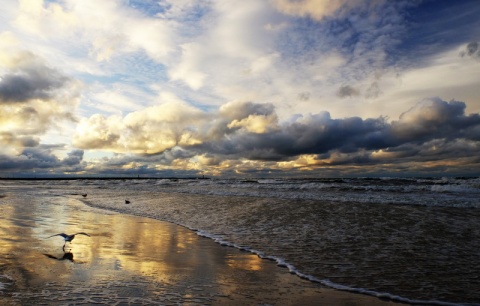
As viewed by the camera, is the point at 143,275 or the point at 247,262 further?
the point at 247,262

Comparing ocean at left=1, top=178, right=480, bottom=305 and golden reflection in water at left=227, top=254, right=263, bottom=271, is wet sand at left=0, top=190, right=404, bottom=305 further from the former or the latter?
ocean at left=1, top=178, right=480, bottom=305

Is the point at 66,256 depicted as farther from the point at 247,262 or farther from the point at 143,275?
the point at 247,262

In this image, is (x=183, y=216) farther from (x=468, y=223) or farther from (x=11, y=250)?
(x=468, y=223)

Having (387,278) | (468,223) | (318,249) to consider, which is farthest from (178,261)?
(468,223)

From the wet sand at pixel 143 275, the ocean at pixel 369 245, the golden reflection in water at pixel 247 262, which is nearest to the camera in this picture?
the wet sand at pixel 143 275

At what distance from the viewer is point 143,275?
6.03 metres

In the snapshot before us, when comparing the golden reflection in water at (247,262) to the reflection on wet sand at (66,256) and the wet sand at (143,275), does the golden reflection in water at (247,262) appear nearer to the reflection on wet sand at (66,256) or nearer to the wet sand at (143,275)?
the wet sand at (143,275)

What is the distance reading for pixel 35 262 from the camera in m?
6.70

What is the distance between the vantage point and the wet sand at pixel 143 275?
16.0 feet

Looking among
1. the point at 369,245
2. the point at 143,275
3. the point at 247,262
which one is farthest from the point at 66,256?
the point at 369,245

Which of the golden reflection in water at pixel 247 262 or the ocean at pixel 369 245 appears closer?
the ocean at pixel 369 245

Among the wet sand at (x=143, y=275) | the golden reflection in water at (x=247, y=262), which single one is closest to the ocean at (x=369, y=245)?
the golden reflection in water at (x=247, y=262)

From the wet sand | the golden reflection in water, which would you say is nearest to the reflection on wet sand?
the wet sand

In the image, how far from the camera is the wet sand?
16.0 feet
